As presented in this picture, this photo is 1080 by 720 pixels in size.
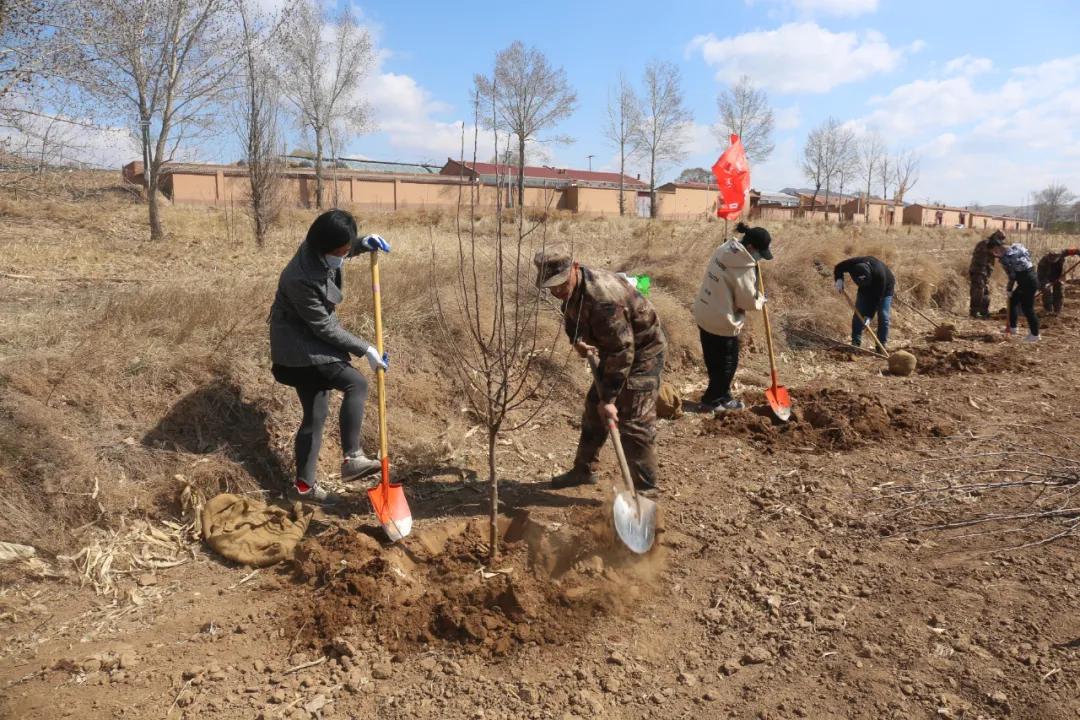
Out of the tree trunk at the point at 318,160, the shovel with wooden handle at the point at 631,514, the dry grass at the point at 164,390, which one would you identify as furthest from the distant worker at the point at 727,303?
the tree trunk at the point at 318,160

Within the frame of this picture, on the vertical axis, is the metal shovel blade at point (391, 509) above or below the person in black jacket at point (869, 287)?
below

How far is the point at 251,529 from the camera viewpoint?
3.60 metres

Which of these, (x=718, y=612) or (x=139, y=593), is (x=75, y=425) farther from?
(x=718, y=612)

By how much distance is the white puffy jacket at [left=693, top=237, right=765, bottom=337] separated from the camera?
19.4 ft

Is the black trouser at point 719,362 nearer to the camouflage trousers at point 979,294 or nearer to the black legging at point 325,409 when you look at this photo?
the black legging at point 325,409

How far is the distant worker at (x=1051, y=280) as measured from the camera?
450 inches

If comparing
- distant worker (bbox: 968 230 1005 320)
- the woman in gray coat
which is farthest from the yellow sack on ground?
distant worker (bbox: 968 230 1005 320)

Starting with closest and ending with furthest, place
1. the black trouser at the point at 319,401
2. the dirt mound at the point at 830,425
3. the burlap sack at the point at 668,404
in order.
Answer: the black trouser at the point at 319,401, the dirt mound at the point at 830,425, the burlap sack at the point at 668,404

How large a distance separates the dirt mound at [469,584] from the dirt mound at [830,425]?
6.76 feet

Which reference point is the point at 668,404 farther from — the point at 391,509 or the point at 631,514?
the point at 391,509

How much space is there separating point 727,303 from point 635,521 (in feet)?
10.1

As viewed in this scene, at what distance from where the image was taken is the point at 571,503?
4246 millimetres

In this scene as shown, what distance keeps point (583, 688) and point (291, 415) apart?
2771 mm

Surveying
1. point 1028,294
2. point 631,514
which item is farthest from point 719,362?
point 1028,294
